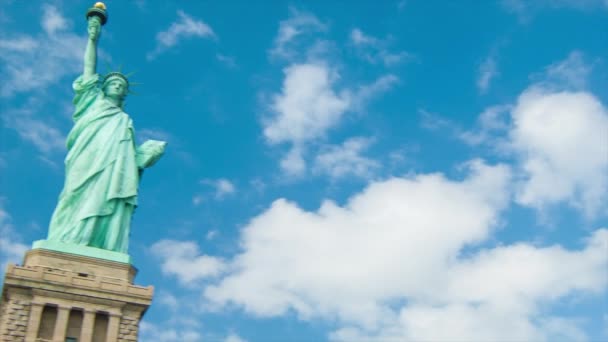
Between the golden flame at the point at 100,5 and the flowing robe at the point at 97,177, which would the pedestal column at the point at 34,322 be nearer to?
the flowing robe at the point at 97,177

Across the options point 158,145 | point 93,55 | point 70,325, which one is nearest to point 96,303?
point 70,325

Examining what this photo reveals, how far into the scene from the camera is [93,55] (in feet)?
151

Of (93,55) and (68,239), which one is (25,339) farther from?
(93,55)

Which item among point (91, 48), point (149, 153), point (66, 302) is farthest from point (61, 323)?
point (91, 48)

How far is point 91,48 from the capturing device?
4609 centimetres

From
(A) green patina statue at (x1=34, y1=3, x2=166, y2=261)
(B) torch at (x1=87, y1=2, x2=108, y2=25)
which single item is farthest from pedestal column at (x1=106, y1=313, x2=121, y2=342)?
(B) torch at (x1=87, y1=2, x2=108, y2=25)

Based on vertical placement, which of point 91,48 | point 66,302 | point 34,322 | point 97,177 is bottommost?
point 34,322

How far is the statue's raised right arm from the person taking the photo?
45169 millimetres

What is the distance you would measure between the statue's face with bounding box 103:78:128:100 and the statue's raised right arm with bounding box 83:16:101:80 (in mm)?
1180

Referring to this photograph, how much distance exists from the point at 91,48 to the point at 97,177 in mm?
9199

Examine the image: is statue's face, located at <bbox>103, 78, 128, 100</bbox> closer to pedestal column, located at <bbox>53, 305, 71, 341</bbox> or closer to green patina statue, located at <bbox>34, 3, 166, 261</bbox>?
green patina statue, located at <bbox>34, 3, 166, 261</bbox>

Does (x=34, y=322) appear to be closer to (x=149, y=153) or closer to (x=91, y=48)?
(x=149, y=153)

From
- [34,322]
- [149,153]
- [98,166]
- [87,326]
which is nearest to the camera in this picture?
[34,322]

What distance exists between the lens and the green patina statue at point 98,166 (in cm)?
3997
